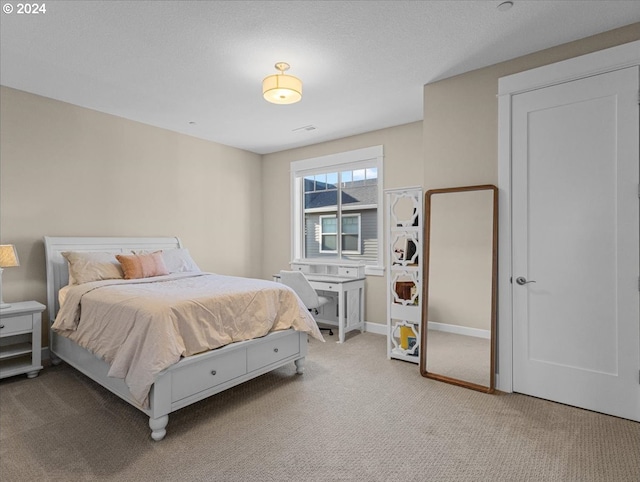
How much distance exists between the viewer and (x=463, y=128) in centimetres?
313

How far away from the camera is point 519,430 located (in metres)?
2.28

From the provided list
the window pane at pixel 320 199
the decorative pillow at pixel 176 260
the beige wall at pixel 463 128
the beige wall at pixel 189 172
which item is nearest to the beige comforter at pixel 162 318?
the decorative pillow at pixel 176 260

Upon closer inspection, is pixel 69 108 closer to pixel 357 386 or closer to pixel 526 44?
pixel 357 386

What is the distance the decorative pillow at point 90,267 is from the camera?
11.0 feet

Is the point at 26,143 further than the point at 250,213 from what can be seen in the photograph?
No

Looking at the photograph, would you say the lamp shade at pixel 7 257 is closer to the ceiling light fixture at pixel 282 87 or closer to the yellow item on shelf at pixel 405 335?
the ceiling light fixture at pixel 282 87

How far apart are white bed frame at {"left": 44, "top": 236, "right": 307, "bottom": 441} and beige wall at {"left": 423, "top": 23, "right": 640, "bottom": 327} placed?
1.46 m

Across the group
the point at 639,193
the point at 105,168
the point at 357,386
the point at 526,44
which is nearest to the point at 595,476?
the point at 357,386

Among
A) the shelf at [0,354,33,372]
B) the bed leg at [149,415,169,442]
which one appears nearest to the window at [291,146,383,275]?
the bed leg at [149,415,169,442]

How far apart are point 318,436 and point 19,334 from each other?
113 inches

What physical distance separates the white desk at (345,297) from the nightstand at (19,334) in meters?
2.62

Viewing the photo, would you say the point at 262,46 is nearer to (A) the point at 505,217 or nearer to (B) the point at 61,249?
(A) the point at 505,217

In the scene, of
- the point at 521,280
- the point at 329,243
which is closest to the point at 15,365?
the point at 329,243

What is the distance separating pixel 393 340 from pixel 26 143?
421 centimetres
